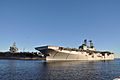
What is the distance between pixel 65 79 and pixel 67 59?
79095 millimetres

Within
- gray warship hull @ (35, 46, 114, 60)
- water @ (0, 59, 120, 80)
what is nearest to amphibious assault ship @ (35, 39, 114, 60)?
gray warship hull @ (35, 46, 114, 60)

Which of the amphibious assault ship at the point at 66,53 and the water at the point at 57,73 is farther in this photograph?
the amphibious assault ship at the point at 66,53

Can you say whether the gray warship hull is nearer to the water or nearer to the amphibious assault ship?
the amphibious assault ship

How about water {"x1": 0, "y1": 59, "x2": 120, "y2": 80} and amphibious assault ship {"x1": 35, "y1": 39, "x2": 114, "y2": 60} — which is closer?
water {"x1": 0, "y1": 59, "x2": 120, "y2": 80}

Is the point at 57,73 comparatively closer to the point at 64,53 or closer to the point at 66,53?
the point at 64,53

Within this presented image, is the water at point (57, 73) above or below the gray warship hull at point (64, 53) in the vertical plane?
below

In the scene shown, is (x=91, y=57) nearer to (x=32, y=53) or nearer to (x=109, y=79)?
(x=32, y=53)

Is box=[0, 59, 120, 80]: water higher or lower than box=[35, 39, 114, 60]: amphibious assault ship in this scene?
lower

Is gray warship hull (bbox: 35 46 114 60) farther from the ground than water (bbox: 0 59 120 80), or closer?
farther from the ground

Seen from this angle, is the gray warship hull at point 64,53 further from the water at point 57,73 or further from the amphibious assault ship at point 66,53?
the water at point 57,73

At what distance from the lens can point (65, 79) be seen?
142 feet

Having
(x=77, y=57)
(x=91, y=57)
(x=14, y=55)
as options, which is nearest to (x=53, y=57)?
(x=77, y=57)

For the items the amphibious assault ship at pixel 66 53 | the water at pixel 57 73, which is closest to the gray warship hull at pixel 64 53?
the amphibious assault ship at pixel 66 53

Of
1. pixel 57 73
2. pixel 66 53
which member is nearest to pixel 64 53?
pixel 66 53
